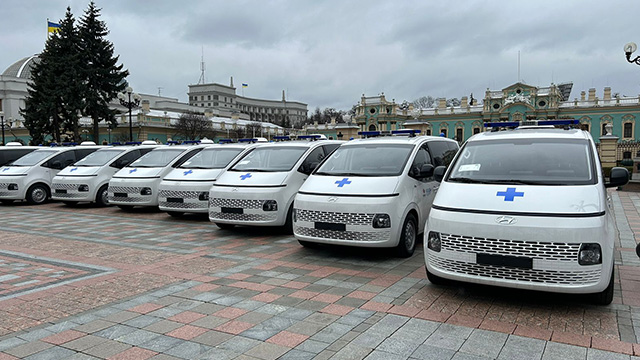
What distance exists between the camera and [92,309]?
481 centimetres

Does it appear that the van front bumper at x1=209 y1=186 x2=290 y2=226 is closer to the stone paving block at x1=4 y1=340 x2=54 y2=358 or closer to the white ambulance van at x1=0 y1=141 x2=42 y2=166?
the stone paving block at x1=4 y1=340 x2=54 y2=358

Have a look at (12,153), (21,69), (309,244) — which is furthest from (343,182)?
(21,69)

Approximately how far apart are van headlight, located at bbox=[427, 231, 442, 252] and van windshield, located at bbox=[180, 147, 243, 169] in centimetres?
722

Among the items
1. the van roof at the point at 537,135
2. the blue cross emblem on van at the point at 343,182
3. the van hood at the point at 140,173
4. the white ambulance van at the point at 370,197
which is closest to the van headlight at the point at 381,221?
the white ambulance van at the point at 370,197

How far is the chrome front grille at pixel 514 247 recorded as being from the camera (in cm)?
429

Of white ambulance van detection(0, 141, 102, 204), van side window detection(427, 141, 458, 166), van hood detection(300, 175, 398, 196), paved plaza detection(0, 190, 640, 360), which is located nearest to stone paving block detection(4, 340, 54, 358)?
paved plaza detection(0, 190, 640, 360)

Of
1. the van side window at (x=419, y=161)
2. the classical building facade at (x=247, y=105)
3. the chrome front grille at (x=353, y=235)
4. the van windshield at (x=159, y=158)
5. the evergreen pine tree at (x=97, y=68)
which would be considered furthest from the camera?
the classical building facade at (x=247, y=105)

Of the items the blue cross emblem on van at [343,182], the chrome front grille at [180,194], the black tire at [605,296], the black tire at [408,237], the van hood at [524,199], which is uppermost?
the blue cross emblem on van at [343,182]

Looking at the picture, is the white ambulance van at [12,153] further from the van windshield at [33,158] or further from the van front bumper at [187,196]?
the van front bumper at [187,196]

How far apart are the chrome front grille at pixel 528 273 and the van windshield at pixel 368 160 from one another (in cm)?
261

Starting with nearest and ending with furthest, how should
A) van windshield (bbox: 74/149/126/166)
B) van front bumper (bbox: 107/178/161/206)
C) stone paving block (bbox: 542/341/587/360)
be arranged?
stone paving block (bbox: 542/341/587/360) → van front bumper (bbox: 107/178/161/206) → van windshield (bbox: 74/149/126/166)

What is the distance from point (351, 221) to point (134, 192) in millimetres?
7415

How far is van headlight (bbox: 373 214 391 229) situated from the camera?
646 cm

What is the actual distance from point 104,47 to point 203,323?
1561 inches
